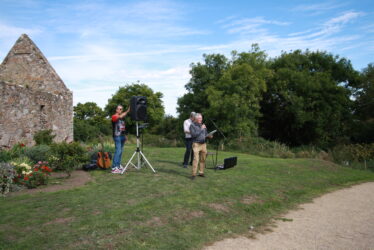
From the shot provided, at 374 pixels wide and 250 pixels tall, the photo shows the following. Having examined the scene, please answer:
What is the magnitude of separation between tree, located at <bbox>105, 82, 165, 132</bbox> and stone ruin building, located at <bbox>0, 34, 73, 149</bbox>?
39.9 metres

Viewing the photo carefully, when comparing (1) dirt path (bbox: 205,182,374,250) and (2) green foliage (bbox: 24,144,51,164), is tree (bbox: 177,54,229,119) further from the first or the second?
(1) dirt path (bbox: 205,182,374,250)

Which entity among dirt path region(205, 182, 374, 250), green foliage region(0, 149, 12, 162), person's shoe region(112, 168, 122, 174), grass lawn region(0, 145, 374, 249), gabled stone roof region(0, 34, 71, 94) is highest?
gabled stone roof region(0, 34, 71, 94)

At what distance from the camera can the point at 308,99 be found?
107ft

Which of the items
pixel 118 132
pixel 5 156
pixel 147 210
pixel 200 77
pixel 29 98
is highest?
pixel 200 77

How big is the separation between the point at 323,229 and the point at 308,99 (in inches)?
1153

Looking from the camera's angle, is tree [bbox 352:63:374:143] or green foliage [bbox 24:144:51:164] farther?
tree [bbox 352:63:374:143]

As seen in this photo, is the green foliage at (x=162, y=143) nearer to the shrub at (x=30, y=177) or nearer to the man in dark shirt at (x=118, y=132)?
the man in dark shirt at (x=118, y=132)

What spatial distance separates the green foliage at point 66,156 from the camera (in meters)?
8.60

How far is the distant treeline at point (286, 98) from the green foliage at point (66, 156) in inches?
771

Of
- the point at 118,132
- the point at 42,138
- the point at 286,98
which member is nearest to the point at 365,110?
the point at 286,98

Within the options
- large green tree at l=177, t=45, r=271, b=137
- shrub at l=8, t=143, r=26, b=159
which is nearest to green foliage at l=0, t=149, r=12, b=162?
shrub at l=8, t=143, r=26, b=159

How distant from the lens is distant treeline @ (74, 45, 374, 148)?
2925 cm

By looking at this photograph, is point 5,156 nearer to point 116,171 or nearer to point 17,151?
point 17,151

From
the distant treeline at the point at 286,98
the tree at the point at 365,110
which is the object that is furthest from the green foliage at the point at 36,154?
the tree at the point at 365,110
